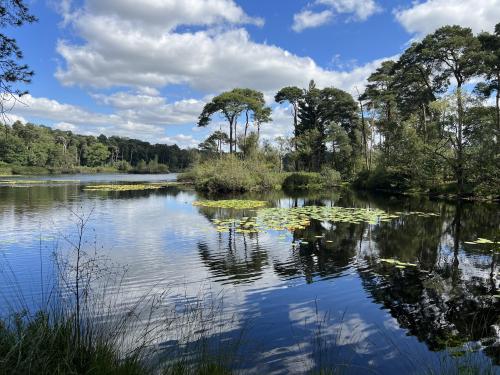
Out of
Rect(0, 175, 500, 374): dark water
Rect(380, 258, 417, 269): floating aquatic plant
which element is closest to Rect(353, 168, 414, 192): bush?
Rect(0, 175, 500, 374): dark water

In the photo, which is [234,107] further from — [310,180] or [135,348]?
[135,348]

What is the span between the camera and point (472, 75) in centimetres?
2953

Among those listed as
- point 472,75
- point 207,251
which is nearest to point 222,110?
point 472,75

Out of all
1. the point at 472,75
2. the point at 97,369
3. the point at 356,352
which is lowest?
the point at 356,352

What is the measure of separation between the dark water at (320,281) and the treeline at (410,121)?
3.39m

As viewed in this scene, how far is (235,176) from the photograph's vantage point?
36.4 metres

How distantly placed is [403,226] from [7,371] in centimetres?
1662

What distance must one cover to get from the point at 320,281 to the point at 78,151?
113199 millimetres

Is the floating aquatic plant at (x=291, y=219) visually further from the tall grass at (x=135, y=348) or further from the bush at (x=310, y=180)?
the bush at (x=310, y=180)

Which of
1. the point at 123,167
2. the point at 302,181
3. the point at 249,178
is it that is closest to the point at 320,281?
the point at 249,178

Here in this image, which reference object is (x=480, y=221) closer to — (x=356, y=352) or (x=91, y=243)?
(x=356, y=352)

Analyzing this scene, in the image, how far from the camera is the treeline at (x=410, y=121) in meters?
26.8

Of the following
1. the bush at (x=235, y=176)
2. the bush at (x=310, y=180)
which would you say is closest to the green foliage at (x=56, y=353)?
the bush at (x=235, y=176)

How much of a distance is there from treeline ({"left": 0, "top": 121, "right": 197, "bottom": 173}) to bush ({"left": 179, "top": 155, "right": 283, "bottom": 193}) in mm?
22526
